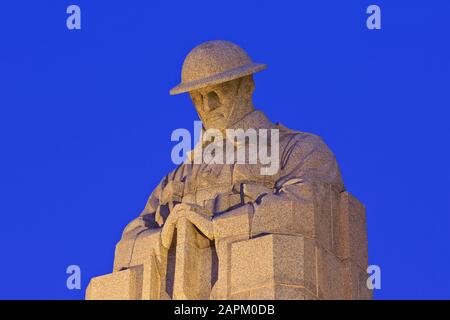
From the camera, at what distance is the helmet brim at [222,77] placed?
34.7 meters

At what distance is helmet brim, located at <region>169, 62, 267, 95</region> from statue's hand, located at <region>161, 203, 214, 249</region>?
2.19m

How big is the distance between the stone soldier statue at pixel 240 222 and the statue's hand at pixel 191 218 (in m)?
0.01

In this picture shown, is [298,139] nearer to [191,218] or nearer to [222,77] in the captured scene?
[222,77]

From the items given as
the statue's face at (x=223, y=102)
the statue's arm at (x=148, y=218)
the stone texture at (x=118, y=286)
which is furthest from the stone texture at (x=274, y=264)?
the statue's face at (x=223, y=102)

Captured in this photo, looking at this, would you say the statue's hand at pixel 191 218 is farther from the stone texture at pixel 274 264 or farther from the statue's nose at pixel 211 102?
the statue's nose at pixel 211 102

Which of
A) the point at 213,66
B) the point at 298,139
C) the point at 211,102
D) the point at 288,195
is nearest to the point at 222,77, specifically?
the point at 213,66

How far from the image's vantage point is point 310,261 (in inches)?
1291

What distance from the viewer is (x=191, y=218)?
33438mm
